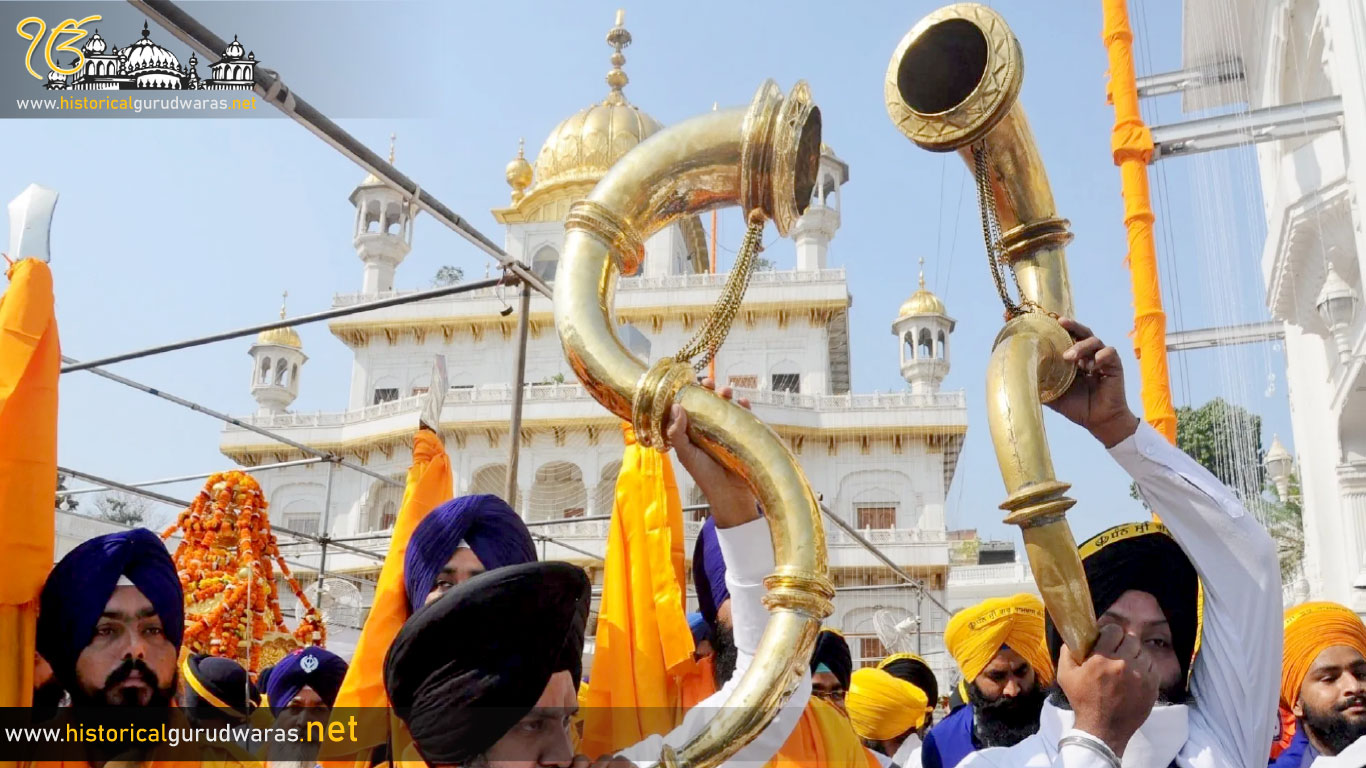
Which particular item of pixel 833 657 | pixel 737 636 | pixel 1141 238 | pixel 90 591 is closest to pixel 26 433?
pixel 90 591

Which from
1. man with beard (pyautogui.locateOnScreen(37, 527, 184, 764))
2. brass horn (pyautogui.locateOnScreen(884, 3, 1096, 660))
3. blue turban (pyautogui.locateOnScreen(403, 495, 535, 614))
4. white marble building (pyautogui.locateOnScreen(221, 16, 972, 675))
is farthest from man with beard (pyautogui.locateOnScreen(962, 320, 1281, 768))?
white marble building (pyautogui.locateOnScreen(221, 16, 972, 675))

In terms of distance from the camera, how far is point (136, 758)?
7.49 feet

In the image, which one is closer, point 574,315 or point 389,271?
point 574,315

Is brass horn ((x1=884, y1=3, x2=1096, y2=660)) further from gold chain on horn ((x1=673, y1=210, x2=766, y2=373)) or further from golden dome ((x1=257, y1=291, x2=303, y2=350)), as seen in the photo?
golden dome ((x1=257, y1=291, x2=303, y2=350))

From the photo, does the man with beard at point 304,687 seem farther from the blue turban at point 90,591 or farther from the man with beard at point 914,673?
the man with beard at point 914,673

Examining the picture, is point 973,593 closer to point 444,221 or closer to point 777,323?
point 777,323

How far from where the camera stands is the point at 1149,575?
5.97 ft

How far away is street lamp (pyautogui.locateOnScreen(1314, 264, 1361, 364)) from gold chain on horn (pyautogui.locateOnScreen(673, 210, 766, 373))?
34.8 ft

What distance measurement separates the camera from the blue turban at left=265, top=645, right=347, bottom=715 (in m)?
3.96

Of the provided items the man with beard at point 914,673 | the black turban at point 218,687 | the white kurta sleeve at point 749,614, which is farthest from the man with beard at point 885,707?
the white kurta sleeve at point 749,614

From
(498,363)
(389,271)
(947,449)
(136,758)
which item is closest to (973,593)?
(947,449)

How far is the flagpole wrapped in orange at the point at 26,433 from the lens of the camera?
80.9 inches

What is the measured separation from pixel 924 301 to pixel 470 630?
32.7 m

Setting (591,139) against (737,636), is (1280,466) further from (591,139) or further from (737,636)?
(737,636)
